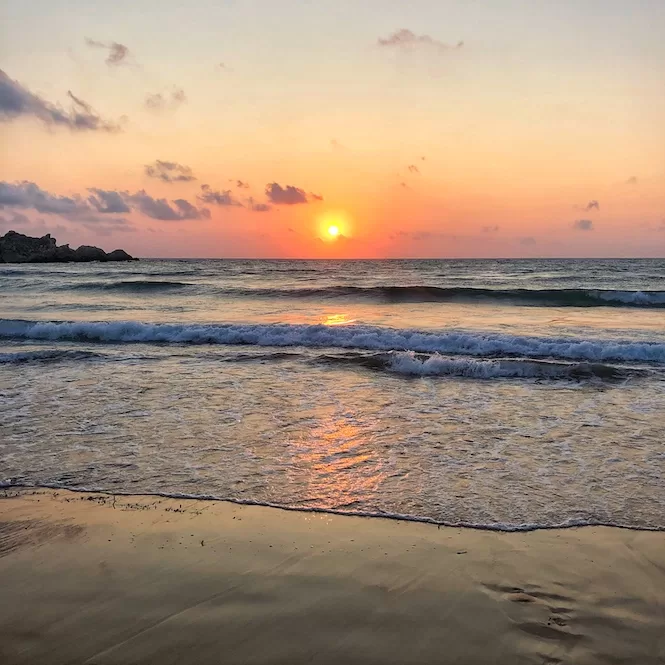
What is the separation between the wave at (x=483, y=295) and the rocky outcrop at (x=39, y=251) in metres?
65.1

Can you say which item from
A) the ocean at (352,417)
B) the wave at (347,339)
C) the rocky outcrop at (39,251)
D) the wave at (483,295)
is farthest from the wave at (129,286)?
the rocky outcrop at (39,251)

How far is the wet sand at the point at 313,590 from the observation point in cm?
308

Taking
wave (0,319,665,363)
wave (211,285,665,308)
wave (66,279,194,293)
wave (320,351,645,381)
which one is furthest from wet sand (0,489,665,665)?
wave (66,279,194,293)

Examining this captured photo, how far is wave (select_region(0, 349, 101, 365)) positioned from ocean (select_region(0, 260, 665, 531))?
0.09 meters

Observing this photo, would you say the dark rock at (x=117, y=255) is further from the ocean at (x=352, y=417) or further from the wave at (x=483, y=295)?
the ocean at (x=352, y=417)

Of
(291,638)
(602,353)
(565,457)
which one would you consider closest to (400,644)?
Answer: (291,638)

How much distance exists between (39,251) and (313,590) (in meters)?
95.2

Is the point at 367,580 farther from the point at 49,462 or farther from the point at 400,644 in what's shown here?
the point at 49,462

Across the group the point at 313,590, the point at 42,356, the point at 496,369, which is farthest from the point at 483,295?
the point at 313,590

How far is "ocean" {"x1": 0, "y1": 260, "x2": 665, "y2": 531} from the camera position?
5379 millimetres

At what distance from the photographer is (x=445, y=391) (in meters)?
9.93

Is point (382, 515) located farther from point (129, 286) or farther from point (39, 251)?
point (39, 251)

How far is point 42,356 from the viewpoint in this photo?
1319cm

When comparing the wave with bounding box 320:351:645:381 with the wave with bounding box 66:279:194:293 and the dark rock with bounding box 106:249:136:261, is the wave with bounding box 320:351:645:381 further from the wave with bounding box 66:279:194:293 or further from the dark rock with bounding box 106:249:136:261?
the dark rock with bounding box 106:249:136:261
